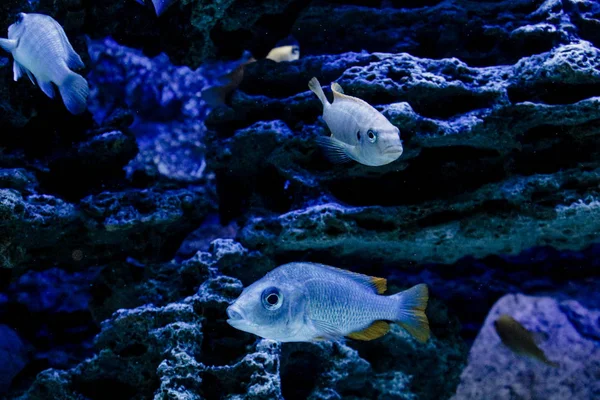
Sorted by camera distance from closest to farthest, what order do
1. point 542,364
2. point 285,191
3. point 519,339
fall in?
1. point 285,191
2. point 519,339
3. point 542,364

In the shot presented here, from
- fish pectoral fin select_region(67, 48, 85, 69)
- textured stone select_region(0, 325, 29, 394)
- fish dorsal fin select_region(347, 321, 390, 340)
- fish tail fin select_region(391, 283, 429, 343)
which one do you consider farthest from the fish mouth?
textured stone select_region(0, 325, 29, 394)

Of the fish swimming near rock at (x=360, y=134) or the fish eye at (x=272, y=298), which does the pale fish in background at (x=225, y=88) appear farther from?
the fish eye at (x=272, y=298)

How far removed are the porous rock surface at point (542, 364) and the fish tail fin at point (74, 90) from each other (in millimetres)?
4034

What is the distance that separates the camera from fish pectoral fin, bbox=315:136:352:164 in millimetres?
2268

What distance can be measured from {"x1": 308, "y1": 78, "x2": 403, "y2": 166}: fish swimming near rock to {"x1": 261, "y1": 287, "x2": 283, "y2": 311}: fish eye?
758mm

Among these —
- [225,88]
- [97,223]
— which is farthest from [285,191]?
[97,223]

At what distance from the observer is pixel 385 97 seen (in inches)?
134

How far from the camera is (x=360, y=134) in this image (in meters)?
2.16

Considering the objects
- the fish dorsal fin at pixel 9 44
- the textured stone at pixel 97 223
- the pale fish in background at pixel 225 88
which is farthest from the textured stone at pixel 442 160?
the fish dorsal fin at pixel 9 44

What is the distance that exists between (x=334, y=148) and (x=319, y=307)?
842 mm

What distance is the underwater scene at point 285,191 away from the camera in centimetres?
313

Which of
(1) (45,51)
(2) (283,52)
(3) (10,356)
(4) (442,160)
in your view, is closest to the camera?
(1) (45,51)

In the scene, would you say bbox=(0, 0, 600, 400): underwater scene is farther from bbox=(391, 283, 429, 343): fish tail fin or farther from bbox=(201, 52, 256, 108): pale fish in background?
bbox=(391, 283, 429, 343): fish tail fin

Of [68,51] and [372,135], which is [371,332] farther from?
[68,51]
